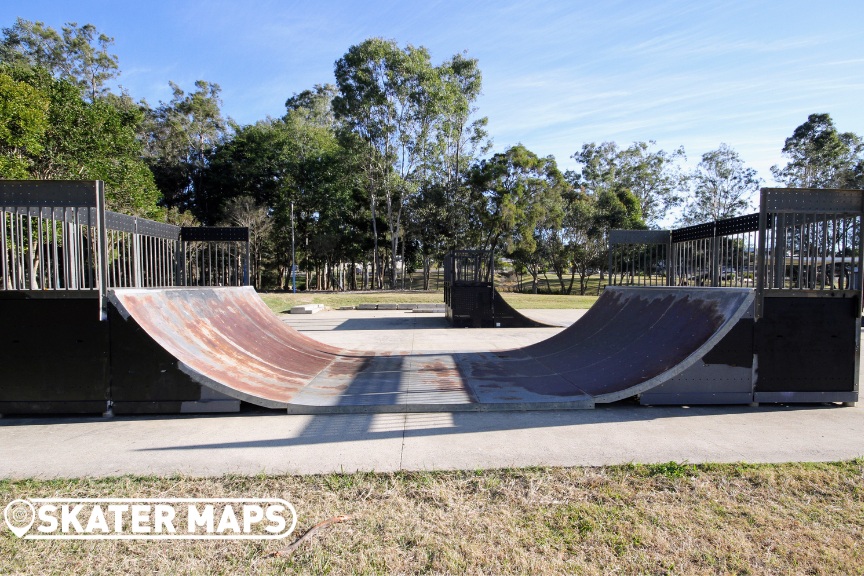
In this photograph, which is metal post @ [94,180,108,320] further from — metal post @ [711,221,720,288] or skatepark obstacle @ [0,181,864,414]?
metal post @ [711,221,720,288]

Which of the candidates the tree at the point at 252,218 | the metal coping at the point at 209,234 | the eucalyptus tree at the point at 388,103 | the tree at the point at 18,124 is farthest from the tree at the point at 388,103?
the metal coping at the point at 209,234

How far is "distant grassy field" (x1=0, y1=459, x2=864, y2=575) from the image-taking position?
8.08 ft

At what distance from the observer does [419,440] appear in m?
4.22

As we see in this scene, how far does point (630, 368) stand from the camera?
5977 mm

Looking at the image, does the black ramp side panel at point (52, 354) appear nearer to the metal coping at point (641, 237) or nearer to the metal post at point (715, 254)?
the metal post at point (715, 254)

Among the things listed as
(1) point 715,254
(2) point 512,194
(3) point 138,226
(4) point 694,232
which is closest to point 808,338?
(1) point 715,254

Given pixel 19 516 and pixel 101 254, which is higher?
pixel 101 254

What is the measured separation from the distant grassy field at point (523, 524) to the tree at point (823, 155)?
43.5 metres

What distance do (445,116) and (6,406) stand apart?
33073 millimetres

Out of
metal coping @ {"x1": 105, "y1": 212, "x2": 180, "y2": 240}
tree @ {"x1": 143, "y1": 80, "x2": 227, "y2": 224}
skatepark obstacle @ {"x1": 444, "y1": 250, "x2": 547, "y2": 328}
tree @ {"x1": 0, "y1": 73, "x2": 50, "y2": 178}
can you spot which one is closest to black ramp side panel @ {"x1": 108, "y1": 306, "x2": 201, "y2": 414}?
metal coping @ {"x1": 105, "y1": 212, "x2": 180, "y2": 240}

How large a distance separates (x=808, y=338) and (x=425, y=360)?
4895mm

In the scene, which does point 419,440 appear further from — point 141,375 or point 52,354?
point 52,354

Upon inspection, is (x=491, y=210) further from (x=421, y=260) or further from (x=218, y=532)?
(x=218, y=532)

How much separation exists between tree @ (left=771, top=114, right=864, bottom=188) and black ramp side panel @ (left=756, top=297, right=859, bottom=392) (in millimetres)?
40323
